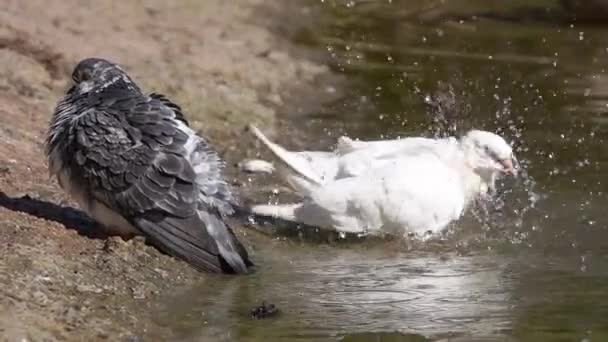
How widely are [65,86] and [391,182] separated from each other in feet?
11.6

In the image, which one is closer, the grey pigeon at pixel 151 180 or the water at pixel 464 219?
the water at pixel 464 219

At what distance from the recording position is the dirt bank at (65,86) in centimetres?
597

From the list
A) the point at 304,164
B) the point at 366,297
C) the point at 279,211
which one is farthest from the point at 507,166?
the point at 366,297

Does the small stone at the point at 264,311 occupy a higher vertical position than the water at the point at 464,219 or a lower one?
lower

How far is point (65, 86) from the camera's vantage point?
32.9 ft

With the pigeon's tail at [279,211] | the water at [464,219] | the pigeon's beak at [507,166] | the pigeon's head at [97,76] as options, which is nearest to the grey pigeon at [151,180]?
the water at [464,219]

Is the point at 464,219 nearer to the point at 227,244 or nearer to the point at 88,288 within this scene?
the point at 227,244

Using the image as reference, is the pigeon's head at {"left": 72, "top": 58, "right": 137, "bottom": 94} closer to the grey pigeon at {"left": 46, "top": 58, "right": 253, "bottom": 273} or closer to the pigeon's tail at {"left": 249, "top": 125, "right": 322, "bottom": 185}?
the grey pigeon at {"left": 46, "top": 58, "right": 253, "bottom": 273}

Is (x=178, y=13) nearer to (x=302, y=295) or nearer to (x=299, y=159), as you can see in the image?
(x=299, y=159)

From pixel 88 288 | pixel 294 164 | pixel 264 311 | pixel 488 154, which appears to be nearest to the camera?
pixel 264 311

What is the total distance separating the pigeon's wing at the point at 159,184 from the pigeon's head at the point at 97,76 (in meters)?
0.54

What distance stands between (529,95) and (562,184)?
6.70ft

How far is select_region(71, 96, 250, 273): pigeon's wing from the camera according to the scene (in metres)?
6.88

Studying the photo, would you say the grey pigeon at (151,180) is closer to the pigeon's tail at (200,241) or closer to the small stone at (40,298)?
the pigeon's tail at (200,241)
